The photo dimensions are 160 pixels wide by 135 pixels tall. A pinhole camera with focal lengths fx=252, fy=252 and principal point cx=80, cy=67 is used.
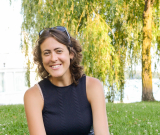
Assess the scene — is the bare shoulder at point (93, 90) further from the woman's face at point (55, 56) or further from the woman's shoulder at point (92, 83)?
the woman's face at point (55, 56)

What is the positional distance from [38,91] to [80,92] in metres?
0.37

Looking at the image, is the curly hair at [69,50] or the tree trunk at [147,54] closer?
the curly hair at [69,50]

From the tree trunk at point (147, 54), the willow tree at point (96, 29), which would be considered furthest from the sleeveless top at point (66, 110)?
the tree trunk at point (147, 54)

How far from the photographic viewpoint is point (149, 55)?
11.0 m

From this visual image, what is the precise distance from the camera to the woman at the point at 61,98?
2.12 metres

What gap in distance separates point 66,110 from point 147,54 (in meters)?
9.28

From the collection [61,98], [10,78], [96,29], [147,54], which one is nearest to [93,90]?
[61,98]

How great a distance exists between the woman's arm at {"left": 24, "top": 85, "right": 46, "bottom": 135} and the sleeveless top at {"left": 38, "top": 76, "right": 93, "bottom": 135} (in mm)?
61

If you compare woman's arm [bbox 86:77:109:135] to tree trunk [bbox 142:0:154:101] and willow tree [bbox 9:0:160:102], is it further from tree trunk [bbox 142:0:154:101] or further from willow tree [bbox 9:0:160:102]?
tree trunk [bbox 142:0:154:101]

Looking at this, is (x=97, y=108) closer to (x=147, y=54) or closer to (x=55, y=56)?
(x=55, y=56)

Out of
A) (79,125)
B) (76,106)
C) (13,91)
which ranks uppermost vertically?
(76,106)

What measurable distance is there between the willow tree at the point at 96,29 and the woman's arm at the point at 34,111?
528 centimetres

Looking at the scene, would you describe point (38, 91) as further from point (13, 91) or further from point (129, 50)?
point (13, 91)

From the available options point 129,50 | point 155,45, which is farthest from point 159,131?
point 155,45
